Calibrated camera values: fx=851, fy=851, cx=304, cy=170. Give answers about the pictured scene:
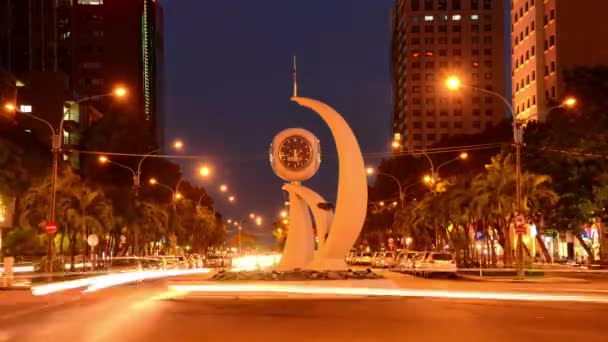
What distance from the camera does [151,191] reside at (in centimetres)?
8831

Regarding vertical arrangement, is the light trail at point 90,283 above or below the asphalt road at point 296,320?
above

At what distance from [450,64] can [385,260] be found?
11194 centimetres

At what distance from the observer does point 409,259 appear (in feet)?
181

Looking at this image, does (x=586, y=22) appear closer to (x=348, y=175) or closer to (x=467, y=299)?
(x=348, y=175)

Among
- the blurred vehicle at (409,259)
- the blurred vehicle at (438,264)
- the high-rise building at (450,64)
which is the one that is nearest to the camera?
the blurred vehicle at (438,264)

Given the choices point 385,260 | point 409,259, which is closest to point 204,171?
point 409,259

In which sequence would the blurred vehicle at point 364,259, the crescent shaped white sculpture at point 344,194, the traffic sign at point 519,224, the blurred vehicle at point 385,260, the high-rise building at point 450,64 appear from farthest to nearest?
the high-rise building at point 450,64 → the blurred vehicle at point 364,259 → the blurred vehicle at point 385,260 → the traffic sign at point 519,224 → the crescent shaped white sculpture at point 344,194

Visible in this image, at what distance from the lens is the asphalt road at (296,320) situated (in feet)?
53.0

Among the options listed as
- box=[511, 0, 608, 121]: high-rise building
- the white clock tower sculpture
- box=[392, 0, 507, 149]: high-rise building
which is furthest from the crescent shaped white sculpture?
box=[392, 0, 507, 149]: high-rise building

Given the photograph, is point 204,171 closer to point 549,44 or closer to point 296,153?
point 296,153

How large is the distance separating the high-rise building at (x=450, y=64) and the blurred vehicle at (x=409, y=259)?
114m

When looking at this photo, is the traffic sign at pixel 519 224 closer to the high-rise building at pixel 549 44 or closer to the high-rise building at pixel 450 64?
the high-rise building at pixel 549 44

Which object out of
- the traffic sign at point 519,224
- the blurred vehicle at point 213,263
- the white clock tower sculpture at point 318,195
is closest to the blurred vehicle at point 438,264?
the traffic sign at point 519,224

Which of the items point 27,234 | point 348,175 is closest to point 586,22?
point 27,234
